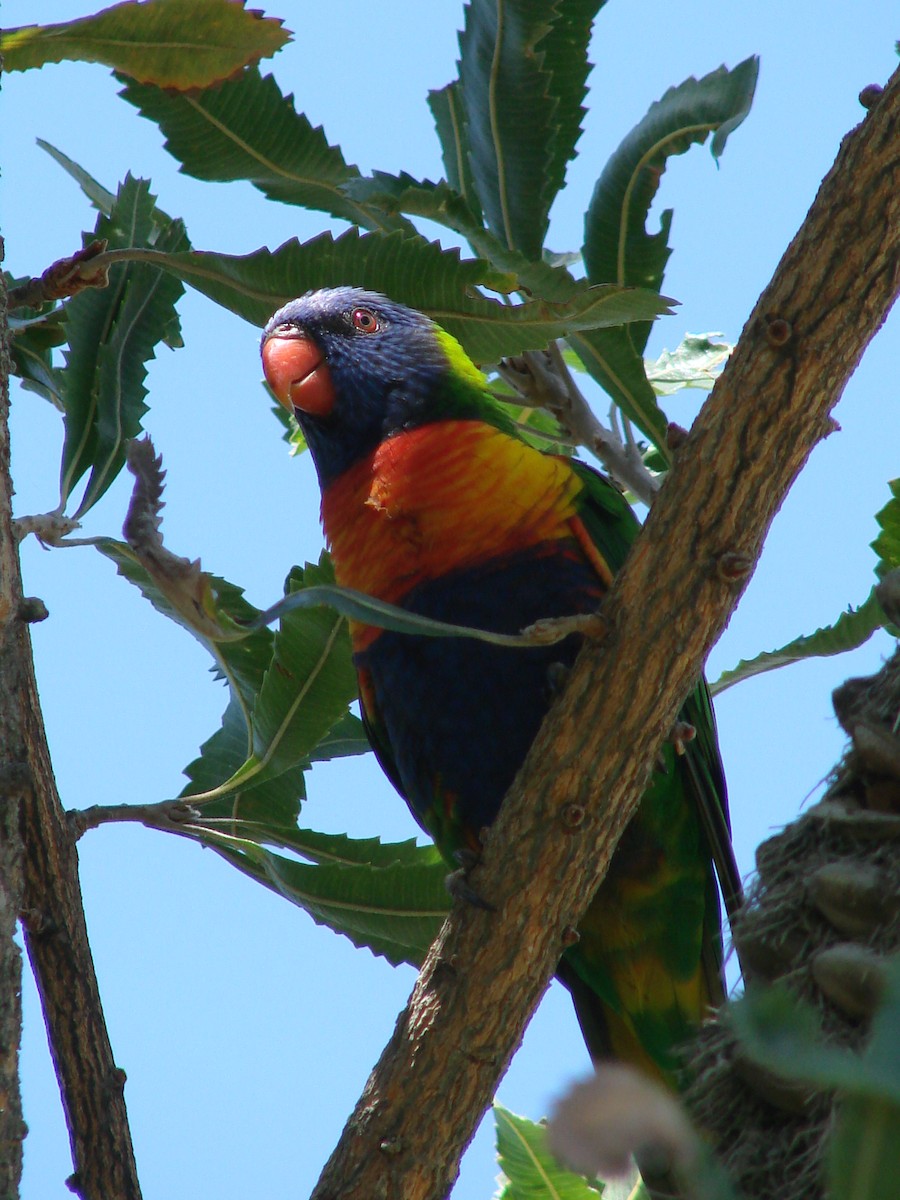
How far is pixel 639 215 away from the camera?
261cm

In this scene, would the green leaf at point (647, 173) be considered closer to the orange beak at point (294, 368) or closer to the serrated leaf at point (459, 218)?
the serrated leaf at point (459, 218)

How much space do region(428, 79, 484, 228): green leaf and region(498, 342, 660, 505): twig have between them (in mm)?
417

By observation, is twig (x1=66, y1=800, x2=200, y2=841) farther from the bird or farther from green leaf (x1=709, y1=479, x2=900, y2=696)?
green leaf (x1=709, y1=479, x2=900, y2=696)

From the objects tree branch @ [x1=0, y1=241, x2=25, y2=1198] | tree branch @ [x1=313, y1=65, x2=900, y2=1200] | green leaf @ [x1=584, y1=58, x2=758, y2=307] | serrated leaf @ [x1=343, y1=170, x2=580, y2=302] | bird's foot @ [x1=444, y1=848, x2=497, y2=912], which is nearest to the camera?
tree branch @ [x1=0, y1=241, x2=25, y2=1198]

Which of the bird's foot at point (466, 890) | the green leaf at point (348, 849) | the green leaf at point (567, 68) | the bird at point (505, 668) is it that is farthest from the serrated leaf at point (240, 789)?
the green leaf at point (567, 68)

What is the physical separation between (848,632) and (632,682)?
0.98m

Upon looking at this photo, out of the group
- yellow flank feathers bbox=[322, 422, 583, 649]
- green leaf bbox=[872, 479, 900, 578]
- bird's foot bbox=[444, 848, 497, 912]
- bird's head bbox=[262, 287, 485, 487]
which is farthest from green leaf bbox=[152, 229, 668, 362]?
bird's foot bbox=[444, 848, 497, 912]

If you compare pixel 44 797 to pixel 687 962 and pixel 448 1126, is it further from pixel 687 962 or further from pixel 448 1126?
pixel 687 962

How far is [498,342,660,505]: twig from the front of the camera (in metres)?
2.67

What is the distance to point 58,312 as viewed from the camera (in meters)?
2.73

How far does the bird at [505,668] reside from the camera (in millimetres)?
2314

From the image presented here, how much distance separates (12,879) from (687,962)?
1.46 metres

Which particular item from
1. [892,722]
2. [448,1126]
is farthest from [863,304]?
[448,1126]

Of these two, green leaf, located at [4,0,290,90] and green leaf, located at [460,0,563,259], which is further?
green leaf, located at [460,0,563,259]
